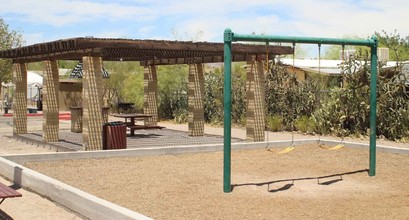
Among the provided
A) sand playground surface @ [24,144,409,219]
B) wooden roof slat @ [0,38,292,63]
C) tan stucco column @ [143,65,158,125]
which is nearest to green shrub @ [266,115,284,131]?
tan stucco column @ [143,65,158,125]

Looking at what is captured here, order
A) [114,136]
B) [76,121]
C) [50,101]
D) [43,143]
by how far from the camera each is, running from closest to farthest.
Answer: [114,136] < [43,143] < [50,101] < [76,121]

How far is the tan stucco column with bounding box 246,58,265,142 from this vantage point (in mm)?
16047

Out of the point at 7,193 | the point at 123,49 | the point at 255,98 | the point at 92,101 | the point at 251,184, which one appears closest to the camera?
the point at 7,193

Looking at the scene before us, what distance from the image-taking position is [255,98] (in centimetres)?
1606

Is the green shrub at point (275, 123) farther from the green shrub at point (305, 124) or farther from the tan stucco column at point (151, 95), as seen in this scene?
Result: the tan stucco column at point (151, 95)

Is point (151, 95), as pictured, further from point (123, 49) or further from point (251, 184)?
point (251, 184)

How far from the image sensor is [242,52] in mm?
15258

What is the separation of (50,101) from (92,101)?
3373 millimetres

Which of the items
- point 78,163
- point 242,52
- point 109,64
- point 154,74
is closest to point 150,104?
point 154,74

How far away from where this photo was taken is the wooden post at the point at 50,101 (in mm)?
15934

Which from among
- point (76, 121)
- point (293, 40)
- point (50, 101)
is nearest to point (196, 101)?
point (76, 121)

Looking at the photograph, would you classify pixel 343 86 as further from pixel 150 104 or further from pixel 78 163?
pixel 78 163

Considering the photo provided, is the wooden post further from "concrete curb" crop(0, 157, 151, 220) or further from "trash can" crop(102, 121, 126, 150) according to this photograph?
"concrete curb" crop(0, 157, 151, 220)

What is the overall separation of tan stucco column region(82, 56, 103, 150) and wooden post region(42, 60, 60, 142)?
295 cm
